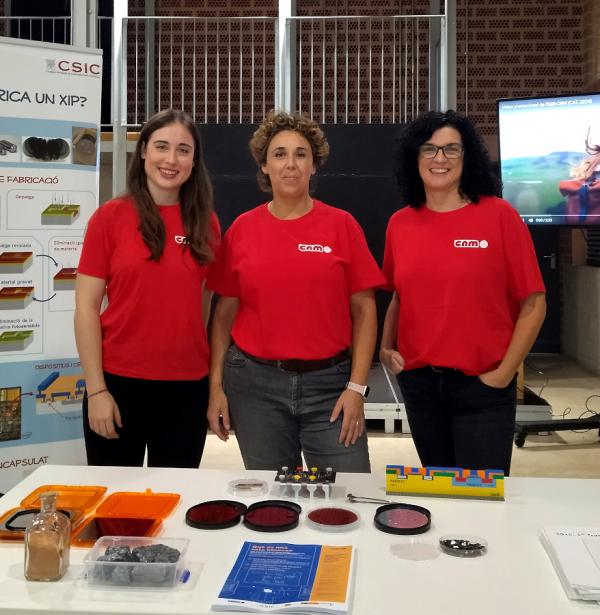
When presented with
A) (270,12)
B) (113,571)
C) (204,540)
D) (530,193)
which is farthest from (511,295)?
(270,12)

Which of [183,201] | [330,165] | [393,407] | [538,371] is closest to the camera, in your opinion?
[183,201]

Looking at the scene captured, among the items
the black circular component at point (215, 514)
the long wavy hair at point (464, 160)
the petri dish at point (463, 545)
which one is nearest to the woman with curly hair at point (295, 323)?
the long wavy hair at point (464, 160)

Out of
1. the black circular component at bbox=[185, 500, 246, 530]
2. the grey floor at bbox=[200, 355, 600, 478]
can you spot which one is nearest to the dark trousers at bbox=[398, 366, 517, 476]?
the black circular component at bbox=[185, 500, 246, 530]

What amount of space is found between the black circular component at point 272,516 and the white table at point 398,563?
17 millimetres

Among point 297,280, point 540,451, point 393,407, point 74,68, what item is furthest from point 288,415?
point 540,451

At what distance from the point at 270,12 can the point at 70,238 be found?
20.1ft

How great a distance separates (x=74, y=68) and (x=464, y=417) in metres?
2.52

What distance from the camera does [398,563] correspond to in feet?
4.55

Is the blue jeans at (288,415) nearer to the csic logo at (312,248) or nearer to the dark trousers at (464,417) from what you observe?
the dark trousers at (464,417)

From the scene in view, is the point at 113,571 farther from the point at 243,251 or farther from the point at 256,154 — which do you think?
the point at 256,154

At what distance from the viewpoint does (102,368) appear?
2225 mm

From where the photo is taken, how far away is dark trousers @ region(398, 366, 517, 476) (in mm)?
2125

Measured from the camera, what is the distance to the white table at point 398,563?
1.24 m

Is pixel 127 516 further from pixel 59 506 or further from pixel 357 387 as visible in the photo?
pixel 357 387
